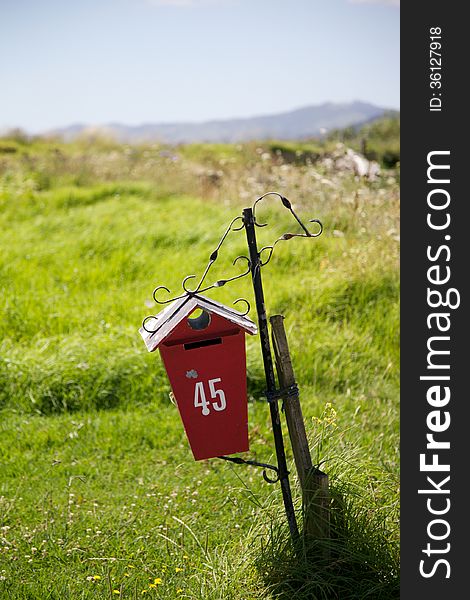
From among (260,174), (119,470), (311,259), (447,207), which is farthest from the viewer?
(260,174)

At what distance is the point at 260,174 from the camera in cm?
1029

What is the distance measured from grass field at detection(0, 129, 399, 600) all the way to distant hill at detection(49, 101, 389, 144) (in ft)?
5.87

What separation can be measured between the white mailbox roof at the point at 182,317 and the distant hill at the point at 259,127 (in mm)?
5112

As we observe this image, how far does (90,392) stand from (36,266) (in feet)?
9.05

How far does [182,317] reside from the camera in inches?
92.9

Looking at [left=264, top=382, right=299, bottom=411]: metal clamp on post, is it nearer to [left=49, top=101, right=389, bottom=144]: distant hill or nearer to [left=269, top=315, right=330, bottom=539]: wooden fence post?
[left=269, top=315, right=330, bottom=539]: wooden fence post

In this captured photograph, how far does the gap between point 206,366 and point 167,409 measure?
7.28ft

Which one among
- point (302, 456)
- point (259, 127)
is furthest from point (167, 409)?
point (259, 127)

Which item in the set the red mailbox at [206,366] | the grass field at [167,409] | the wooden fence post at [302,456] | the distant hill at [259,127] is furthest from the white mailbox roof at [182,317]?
the distant hill at [259,127]

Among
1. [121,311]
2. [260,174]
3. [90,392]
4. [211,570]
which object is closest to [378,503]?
[211,570]

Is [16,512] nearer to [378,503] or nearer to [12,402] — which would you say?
[12,402]

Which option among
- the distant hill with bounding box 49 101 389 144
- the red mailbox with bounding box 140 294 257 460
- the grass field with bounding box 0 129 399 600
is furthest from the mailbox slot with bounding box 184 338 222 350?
the distant hill with bounding box 49 101 389 144

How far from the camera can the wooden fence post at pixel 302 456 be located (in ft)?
8.47

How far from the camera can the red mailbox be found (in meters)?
2.41
